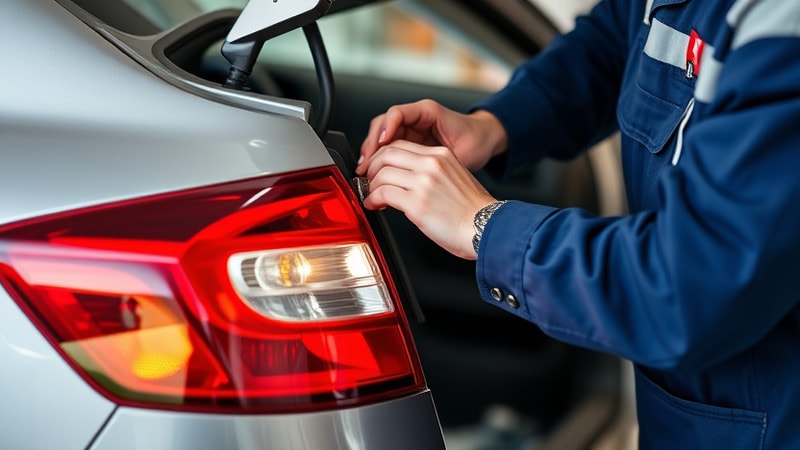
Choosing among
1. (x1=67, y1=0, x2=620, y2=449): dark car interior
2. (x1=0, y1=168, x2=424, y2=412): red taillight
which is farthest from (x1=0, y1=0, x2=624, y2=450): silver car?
(x1=67, y1=0, x2=620, y2=449): dark car interior

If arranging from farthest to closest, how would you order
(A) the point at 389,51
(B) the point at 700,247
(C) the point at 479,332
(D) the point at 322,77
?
(A) the point at 389,51 < (C) the point at 479,332 < (D) the point at 322,77 < (B) the point at 700,247

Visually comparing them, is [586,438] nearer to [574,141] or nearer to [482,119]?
[574,141]

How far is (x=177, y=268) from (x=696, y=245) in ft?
1.45

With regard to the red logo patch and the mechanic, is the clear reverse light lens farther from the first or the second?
the red logo patch

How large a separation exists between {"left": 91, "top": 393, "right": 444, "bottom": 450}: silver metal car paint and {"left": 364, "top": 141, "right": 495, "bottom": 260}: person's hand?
17cm

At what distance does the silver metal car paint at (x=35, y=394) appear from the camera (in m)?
0.82

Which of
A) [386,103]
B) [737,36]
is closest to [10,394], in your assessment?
[737,36]

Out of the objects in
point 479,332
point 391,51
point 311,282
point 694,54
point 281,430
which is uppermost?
point 694,54

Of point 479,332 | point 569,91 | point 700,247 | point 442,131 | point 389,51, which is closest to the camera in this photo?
point 700,247

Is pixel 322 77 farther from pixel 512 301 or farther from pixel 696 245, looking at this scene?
pixel 696 245

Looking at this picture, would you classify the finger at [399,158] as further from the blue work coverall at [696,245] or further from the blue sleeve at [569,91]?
the blue sleeve at [569,91]

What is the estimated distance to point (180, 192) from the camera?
0.85 m

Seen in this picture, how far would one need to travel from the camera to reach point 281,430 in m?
0.87

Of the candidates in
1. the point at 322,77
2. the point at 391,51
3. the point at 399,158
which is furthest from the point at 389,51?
the point at 399,158
